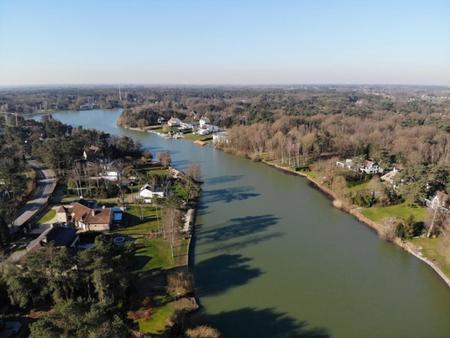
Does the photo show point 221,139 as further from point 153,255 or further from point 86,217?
point 153,255

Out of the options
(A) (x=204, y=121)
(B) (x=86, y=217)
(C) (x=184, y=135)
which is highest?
(A) (x=204, y=121)

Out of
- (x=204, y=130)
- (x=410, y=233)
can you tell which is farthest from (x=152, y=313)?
(x=204, y=130)

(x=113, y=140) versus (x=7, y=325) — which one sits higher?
(x=113, y=140)

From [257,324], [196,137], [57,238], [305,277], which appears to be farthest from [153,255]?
[196,137]

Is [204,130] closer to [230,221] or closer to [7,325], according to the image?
[230,221]

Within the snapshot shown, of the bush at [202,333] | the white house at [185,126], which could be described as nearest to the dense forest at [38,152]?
the bush at [202,333]

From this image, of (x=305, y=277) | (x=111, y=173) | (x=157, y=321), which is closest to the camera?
(x=157, y=321)
